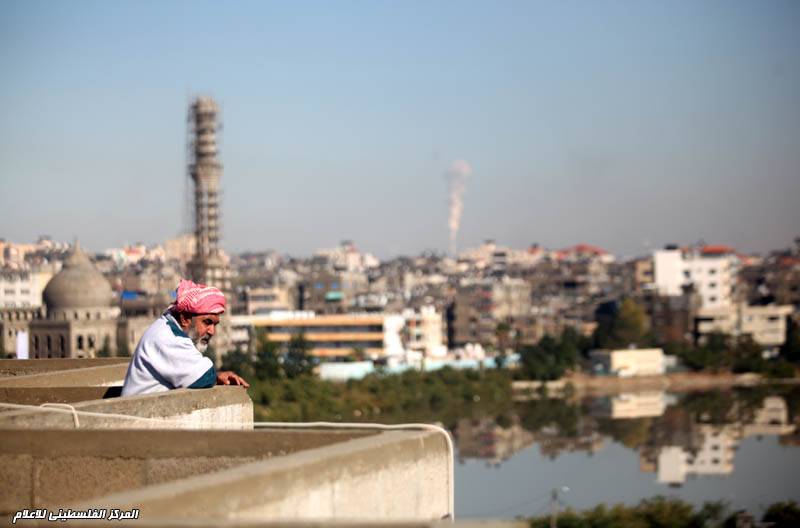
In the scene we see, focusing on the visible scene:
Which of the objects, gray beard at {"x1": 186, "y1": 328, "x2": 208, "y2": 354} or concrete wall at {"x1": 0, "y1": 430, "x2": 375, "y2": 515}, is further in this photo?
gray beard at {"x1": 186, "y1": 328, "x2": 208, "y2": 354}

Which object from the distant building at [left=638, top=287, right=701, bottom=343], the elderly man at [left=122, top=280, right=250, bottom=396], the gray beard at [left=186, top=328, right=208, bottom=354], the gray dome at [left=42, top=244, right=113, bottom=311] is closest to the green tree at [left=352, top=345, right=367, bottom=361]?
the gray dome at [left=42, top=244, right=113, bottom=311]

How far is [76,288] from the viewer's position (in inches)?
1676

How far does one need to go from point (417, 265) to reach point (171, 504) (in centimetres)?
9187

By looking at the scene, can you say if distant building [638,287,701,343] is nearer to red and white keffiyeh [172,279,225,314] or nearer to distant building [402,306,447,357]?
distant building [402,306,447,357]

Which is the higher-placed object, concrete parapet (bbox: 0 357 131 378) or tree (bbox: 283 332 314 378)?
concrete parapet (bbox: 0 357 131 378)

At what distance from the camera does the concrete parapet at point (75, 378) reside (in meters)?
4.38

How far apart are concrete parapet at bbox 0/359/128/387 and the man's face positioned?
489mm

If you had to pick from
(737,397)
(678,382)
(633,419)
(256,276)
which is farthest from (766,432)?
(256,276)

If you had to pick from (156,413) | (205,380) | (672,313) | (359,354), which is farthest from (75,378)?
(672,313)

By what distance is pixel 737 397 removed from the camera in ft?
→ 154

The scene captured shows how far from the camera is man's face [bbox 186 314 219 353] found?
417 centimetres

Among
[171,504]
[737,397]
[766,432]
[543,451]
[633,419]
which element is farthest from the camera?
[737,397]

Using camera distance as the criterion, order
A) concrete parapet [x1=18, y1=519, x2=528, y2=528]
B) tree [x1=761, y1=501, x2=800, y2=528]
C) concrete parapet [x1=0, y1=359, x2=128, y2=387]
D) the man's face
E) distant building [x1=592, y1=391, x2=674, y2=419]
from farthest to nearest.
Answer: distant building [x1=592, y1=391, x2=674, y2=419], tree [x1=761, y1=501, x2=800, y2=528], concrete parapet [x1=0, y1=359, x2=128, y2=387], the man's face, concrete parapet [x1=18, y1=519, x2=528, y2=528]

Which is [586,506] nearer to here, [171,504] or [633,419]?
[633,419]
